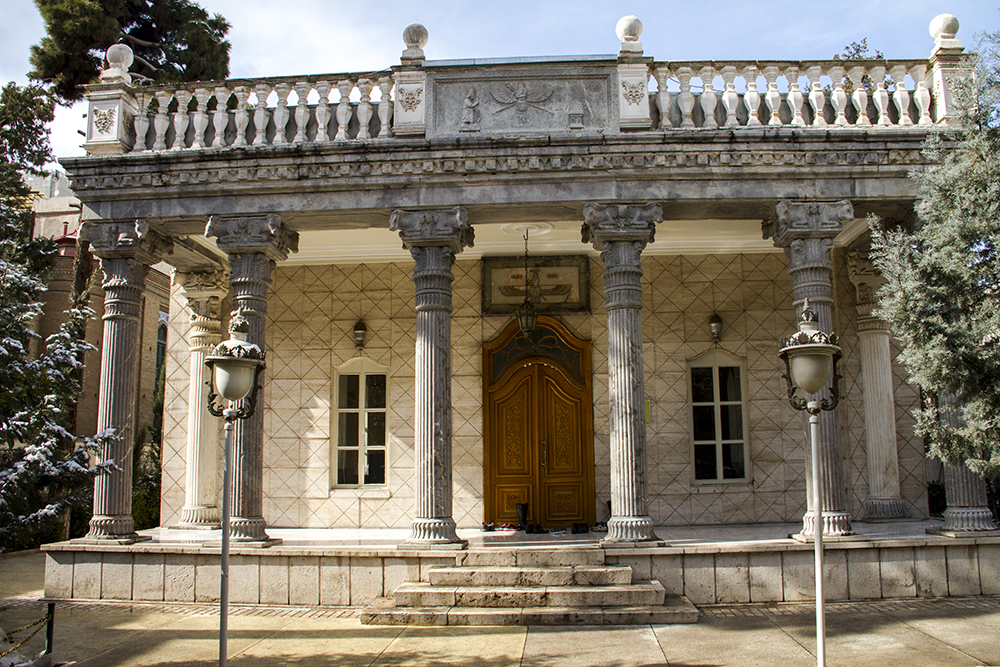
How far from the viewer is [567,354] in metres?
11.0

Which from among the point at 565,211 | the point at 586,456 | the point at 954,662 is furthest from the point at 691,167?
the point at 954,662

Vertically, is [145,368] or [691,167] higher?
[691,167]

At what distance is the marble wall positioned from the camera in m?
10.7

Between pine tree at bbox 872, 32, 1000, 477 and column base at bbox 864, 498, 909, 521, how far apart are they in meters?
4.09

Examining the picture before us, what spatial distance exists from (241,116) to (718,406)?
750cm

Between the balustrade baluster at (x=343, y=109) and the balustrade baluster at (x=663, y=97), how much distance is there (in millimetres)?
3530

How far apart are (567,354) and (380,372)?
9.24ft

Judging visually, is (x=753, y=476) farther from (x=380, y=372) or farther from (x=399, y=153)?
(x=399, y=153)

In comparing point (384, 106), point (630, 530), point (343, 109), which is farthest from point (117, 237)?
point (630, 530)

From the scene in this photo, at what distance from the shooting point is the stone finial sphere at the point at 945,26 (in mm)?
8406

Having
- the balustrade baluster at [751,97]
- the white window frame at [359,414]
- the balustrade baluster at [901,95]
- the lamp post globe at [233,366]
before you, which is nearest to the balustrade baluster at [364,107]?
the white window frame at [359,414]

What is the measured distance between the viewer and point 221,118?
8812mm

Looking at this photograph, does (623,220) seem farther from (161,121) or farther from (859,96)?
(161,121)

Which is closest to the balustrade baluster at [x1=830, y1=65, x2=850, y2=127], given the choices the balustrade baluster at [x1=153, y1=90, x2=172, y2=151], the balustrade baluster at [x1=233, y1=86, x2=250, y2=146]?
the balustrade baluster at [x1=233, y1=86, x2=250, y2=146]
